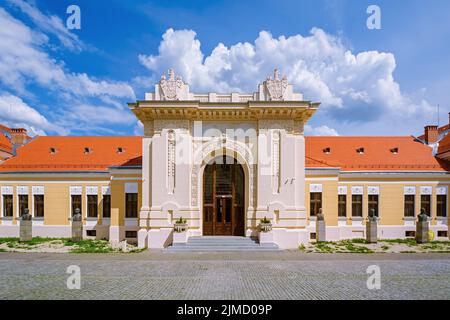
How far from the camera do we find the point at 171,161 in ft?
53.8

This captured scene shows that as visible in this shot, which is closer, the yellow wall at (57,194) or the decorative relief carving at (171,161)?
the decorative relief carving at (171,161)

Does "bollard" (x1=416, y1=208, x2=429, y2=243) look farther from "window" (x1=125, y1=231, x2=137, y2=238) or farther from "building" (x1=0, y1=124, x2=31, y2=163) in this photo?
"building" (x1=0, y1=124, x2=31, y2=163)

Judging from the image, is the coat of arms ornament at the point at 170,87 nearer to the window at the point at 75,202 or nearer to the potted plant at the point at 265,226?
the potted plant at the point at 265,226

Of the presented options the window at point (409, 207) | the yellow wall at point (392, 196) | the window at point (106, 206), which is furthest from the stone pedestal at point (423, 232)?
the window at point (106, 206)

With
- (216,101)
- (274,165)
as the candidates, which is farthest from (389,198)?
(216,101)

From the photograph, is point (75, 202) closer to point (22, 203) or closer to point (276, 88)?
point (22, 203)

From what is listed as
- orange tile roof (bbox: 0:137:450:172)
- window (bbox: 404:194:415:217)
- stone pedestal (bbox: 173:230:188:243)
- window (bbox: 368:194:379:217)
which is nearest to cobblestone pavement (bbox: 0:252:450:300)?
stone pedestal (bbox: 173:230:188:243)

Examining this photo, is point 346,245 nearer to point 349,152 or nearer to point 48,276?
point 349,152

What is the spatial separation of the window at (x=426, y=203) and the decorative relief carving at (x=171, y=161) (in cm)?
1909

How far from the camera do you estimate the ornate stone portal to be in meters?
16.0

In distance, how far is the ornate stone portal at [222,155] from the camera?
1600 cm

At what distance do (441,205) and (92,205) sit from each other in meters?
27.2
